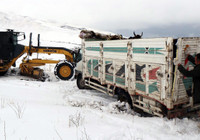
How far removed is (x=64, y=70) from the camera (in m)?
12.4

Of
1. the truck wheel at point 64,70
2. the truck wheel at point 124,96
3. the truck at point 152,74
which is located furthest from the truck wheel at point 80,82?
the truck wheel at point 124,96

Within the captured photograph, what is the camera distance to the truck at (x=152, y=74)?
5.04 meters

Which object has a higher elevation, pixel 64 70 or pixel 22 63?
pixel 22 63

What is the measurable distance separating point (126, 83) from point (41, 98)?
12.4ft

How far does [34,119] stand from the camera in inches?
183

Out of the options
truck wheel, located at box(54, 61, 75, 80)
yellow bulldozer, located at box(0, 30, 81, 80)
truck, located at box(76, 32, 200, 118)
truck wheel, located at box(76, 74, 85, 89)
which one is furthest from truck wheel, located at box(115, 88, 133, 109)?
yellow bulldozer, located at box(0, 30, 81, 80)

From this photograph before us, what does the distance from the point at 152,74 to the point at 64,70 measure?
26.1ft

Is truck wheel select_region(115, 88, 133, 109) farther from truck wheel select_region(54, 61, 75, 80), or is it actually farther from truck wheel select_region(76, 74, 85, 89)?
truck wheel select_region(54, 61, 75, 80)

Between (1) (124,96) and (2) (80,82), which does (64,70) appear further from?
(1) (124,96)

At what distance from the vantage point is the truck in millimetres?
5043

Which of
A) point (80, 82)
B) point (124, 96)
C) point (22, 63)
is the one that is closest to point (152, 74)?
point (124, 96)

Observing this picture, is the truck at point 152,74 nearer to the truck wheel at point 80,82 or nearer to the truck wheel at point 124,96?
the truck wheel at point 124,96

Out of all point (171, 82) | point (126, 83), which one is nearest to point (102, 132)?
point (171, 82)

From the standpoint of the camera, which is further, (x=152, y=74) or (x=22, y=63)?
(x=22, y=63)
